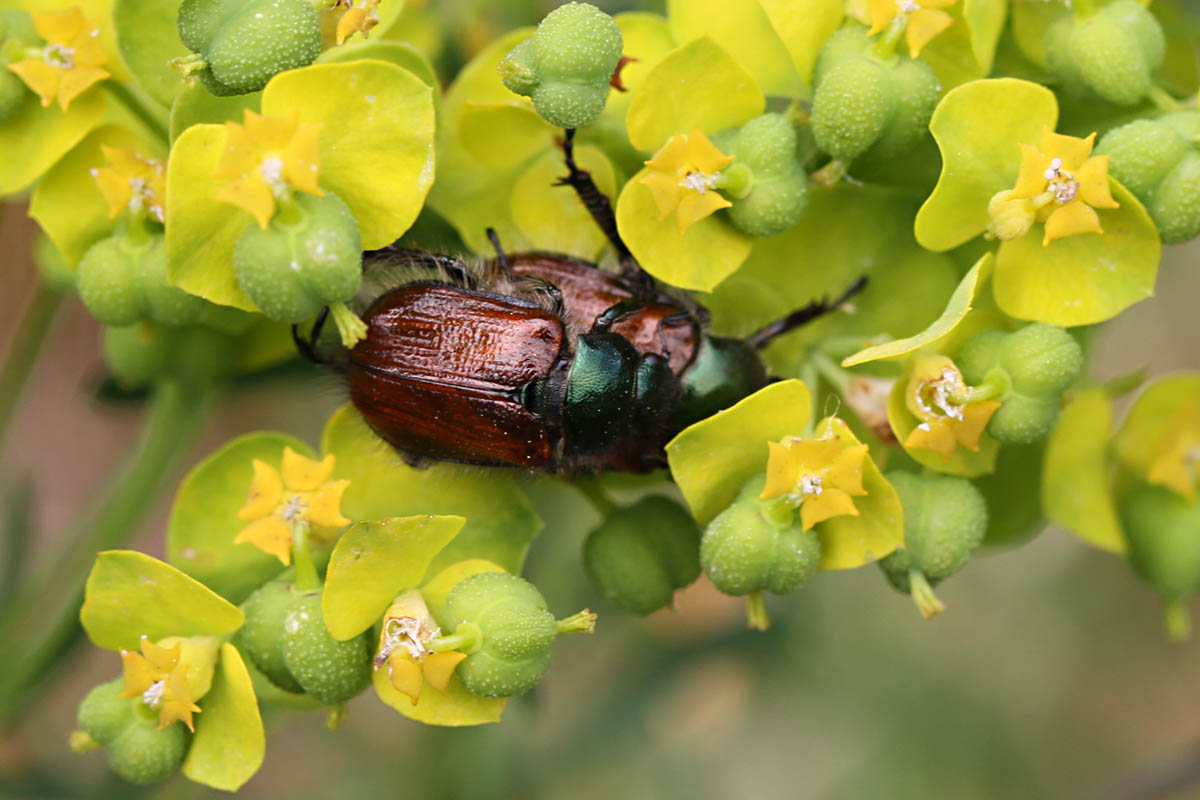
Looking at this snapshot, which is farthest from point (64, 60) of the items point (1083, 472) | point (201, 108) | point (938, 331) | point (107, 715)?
point (1083, 472)

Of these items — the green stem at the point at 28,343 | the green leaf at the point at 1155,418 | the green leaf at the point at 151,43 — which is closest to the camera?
the green leaf at the point at 151,43

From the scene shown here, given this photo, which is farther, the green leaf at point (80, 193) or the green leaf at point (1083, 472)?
the green leaf at point (1083, 472)

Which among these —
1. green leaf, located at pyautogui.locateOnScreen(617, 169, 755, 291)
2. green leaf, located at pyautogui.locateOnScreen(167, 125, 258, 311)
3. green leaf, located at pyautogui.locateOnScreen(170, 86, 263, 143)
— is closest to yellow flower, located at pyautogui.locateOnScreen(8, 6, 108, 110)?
green leaf, located at pyautogui.locateOnScreen(170, 86, 263, 143)

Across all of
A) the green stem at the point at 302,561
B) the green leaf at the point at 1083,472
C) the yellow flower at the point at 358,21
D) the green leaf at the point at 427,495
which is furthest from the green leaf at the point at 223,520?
the green leaf at the point at 1083,472

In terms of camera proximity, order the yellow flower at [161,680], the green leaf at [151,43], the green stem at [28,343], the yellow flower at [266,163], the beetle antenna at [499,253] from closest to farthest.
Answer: the yellow flower at [266,163] < the yellow flower at [161,680] < the green leaf at [151,43] < the beetle antenna at [499,253] < the green stem at [28,343]

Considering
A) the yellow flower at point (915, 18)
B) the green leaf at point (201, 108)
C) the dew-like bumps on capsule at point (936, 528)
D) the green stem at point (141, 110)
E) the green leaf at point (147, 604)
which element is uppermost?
the green leaf at point (201, 108)

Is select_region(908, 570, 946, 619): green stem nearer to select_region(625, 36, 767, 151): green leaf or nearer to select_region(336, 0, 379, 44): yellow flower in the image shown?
select_region(625, 36, 767, 151): green leaf

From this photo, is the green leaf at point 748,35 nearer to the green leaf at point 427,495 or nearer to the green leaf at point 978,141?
the green leaf at point 978,141
